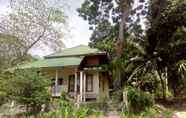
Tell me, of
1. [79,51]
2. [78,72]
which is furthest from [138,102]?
[79,51]

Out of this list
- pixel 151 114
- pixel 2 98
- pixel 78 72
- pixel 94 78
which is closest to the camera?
pixel 151 114

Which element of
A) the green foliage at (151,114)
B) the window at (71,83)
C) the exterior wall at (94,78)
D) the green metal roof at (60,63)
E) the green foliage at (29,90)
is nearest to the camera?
the green foliage at (151,114)

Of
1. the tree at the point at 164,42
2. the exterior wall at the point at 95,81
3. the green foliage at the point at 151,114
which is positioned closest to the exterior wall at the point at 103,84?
the exterior wall at the point at 95,81

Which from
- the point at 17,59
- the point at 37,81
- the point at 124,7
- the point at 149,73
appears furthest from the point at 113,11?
the point at 17,59

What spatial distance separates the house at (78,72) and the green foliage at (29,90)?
16.2ft

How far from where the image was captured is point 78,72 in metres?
26.5

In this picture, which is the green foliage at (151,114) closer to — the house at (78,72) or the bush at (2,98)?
the house at (78,72)

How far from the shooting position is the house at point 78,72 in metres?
25.1

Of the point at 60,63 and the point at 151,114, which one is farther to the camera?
the point at 60,63

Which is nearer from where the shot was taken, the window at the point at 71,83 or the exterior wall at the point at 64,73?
the exterior wall at the point at 64,73

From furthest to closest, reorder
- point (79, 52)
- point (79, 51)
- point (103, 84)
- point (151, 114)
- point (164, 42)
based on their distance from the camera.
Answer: point (79, 51) → point (103, 84) → point (79, 52) → point (164, 42) → point (151, 114)

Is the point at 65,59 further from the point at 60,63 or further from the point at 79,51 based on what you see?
the point at 79,51

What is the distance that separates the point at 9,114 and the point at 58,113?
19.6ft

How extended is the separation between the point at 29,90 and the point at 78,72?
7849 millimetres
